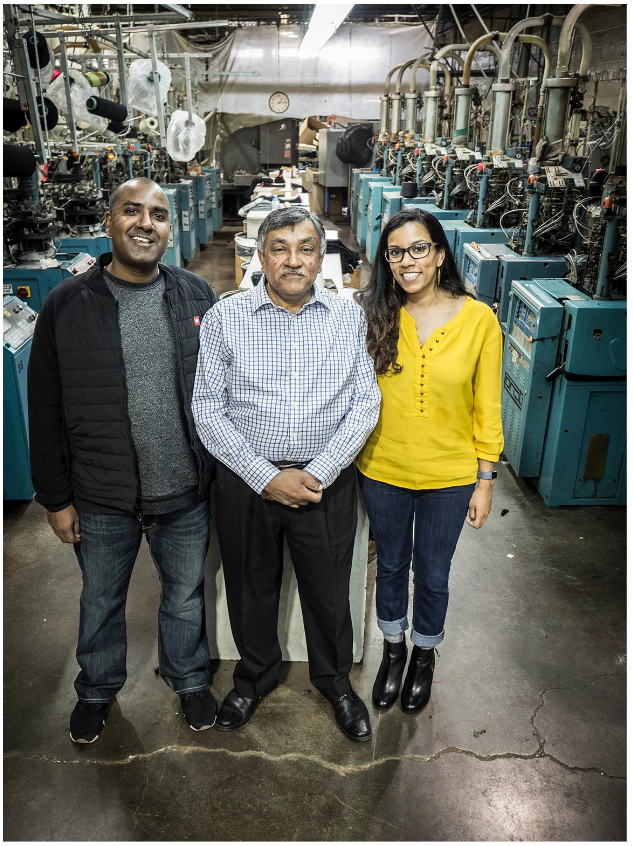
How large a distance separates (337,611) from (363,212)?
8691 millimetres

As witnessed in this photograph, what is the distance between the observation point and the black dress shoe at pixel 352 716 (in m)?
2.21

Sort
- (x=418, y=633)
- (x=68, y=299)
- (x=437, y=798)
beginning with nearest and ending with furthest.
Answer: (x=68, y=299), (x=437, y=798), (x=418, y=633)

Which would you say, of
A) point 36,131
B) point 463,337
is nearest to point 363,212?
point 36,131

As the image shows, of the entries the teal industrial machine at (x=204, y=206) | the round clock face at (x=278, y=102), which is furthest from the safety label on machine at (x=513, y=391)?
the round clock face at (x=278, y=102)

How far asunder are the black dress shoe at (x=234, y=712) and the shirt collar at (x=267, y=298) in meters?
1.34

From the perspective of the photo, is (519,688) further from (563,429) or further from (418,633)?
(563,429)

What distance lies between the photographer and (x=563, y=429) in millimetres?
3537

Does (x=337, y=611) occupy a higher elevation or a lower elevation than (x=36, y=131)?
lower

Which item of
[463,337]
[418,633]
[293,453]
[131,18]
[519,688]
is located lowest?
[519,688]

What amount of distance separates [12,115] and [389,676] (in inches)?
131

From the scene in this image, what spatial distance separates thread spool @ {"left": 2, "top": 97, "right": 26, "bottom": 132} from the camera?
3.38 metres

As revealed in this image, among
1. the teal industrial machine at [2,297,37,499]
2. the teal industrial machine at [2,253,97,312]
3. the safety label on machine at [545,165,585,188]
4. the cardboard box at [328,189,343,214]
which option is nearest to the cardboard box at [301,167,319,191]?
the cardboard box at [328,189,343,214]

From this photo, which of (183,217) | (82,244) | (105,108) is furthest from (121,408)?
(183,217)

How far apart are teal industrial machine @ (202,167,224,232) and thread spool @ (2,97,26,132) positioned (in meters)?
7.42
